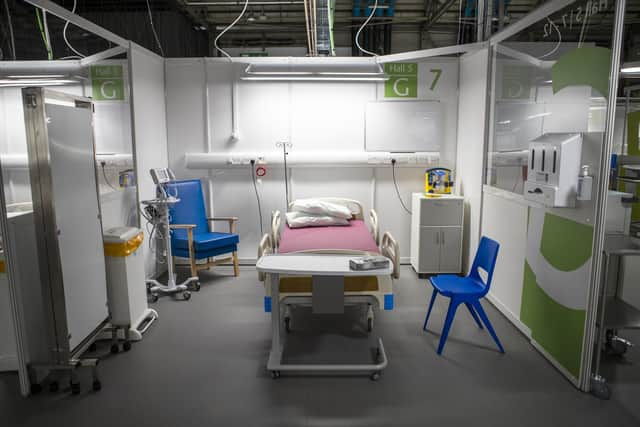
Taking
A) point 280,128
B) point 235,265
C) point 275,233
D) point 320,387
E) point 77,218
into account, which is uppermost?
point 280,128

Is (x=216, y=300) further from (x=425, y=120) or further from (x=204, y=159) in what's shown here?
(x=425, y=120)

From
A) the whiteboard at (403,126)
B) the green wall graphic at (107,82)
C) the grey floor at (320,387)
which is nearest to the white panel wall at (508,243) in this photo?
the grey floor at (320,387)

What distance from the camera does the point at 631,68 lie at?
2.82 m

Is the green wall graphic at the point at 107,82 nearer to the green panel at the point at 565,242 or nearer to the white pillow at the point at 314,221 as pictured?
the white pillow at the point at 314,221

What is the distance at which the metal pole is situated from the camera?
2473 millimetres

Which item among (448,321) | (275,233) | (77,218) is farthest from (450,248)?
(77,218)

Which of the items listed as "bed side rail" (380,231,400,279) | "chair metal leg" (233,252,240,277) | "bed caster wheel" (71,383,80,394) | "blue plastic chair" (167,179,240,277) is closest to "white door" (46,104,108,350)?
"bed caster wheel" (71,383,80,394)

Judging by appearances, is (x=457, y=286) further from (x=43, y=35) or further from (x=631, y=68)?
(x=43, y=35)

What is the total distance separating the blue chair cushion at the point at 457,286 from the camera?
324cm

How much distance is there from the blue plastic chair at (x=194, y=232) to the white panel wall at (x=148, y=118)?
29cm

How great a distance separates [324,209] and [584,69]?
2663 mm

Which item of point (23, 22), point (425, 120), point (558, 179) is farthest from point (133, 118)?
point (558, 179)

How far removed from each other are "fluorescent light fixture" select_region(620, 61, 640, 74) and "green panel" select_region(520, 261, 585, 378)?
1482 millimetres

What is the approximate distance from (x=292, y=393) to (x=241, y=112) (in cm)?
350
